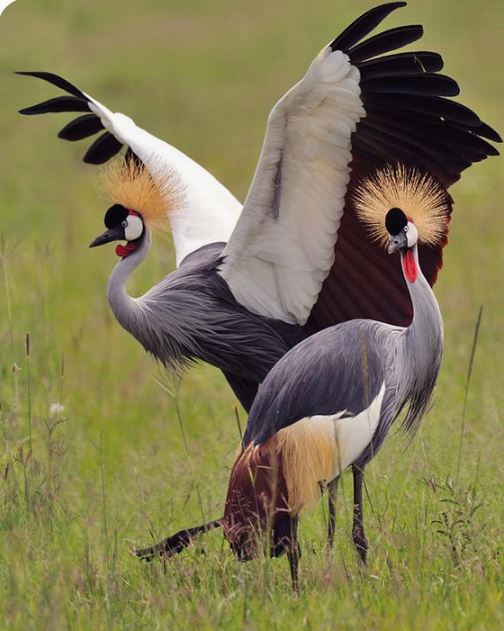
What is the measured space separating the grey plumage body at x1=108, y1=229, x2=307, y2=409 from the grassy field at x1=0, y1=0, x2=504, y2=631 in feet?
0.71

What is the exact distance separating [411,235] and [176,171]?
63.5 inches

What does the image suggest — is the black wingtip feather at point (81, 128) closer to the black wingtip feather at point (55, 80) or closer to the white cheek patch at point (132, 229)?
the black wingtip feather at point (55, 80)

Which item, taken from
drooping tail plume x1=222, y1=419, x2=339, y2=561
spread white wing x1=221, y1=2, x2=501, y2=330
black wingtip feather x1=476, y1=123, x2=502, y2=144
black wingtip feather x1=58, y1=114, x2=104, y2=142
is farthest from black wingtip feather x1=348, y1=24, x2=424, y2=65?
black wingtip feather x1=58, y1=114, x2=104, y2=142

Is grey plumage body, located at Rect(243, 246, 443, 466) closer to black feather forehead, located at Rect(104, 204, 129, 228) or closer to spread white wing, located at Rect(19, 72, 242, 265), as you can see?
black feather forehead, located at Rect(104, 204, 129, 228)

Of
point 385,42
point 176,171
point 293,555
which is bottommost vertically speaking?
point 293,555

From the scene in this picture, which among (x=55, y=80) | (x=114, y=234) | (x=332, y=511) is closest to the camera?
(x=332, y=511)

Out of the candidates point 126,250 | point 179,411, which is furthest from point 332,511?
point 179,411

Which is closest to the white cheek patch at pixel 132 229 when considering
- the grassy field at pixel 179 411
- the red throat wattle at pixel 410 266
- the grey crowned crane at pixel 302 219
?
the grey crowned crane at pixel 302 219

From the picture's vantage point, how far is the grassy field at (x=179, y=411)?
2.75m

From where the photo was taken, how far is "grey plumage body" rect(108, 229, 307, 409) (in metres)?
4.08

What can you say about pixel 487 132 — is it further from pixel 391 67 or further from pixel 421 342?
pixel 421 342

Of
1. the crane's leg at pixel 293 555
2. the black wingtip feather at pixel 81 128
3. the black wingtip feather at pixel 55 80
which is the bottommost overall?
the crane's leg at pixel 293 555

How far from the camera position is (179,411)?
15.2 feet

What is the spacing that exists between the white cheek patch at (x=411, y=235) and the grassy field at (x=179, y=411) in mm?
622
